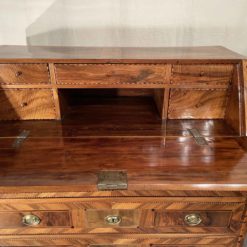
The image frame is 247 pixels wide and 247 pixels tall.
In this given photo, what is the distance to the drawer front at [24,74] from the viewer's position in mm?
922

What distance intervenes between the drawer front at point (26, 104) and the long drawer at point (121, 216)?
0.42 m

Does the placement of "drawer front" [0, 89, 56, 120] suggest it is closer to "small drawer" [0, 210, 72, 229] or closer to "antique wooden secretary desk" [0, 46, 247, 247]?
"antique wooden secretary desk" [0, 46, 247, 247]

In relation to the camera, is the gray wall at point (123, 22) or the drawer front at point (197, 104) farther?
the gray wall at point (123, 22)

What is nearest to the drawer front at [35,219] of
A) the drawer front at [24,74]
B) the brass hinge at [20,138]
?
the brass hinge at [20,138]

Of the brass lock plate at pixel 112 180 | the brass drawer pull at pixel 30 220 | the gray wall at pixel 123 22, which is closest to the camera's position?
the brass lock plate at pixel 112 180

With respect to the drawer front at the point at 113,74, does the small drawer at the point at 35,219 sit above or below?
below

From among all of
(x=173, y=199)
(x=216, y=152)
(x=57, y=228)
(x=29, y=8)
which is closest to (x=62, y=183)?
(x=57, y=228)

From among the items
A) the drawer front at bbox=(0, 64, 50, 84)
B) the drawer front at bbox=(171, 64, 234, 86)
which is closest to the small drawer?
the drawer front at bbox=(0, 64, 50, 84)

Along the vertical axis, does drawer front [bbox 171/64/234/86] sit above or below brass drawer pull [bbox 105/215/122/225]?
above

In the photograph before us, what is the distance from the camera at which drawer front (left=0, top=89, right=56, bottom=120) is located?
97cm

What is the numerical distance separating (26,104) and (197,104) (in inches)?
29.3

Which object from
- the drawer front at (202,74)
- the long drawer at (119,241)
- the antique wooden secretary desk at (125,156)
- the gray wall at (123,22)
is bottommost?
the long drawer at (119,241)

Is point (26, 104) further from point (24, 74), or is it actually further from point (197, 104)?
point (197, 104)

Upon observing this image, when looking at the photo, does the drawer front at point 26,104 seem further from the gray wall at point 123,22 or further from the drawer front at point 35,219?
the gray wall at point 123,22
